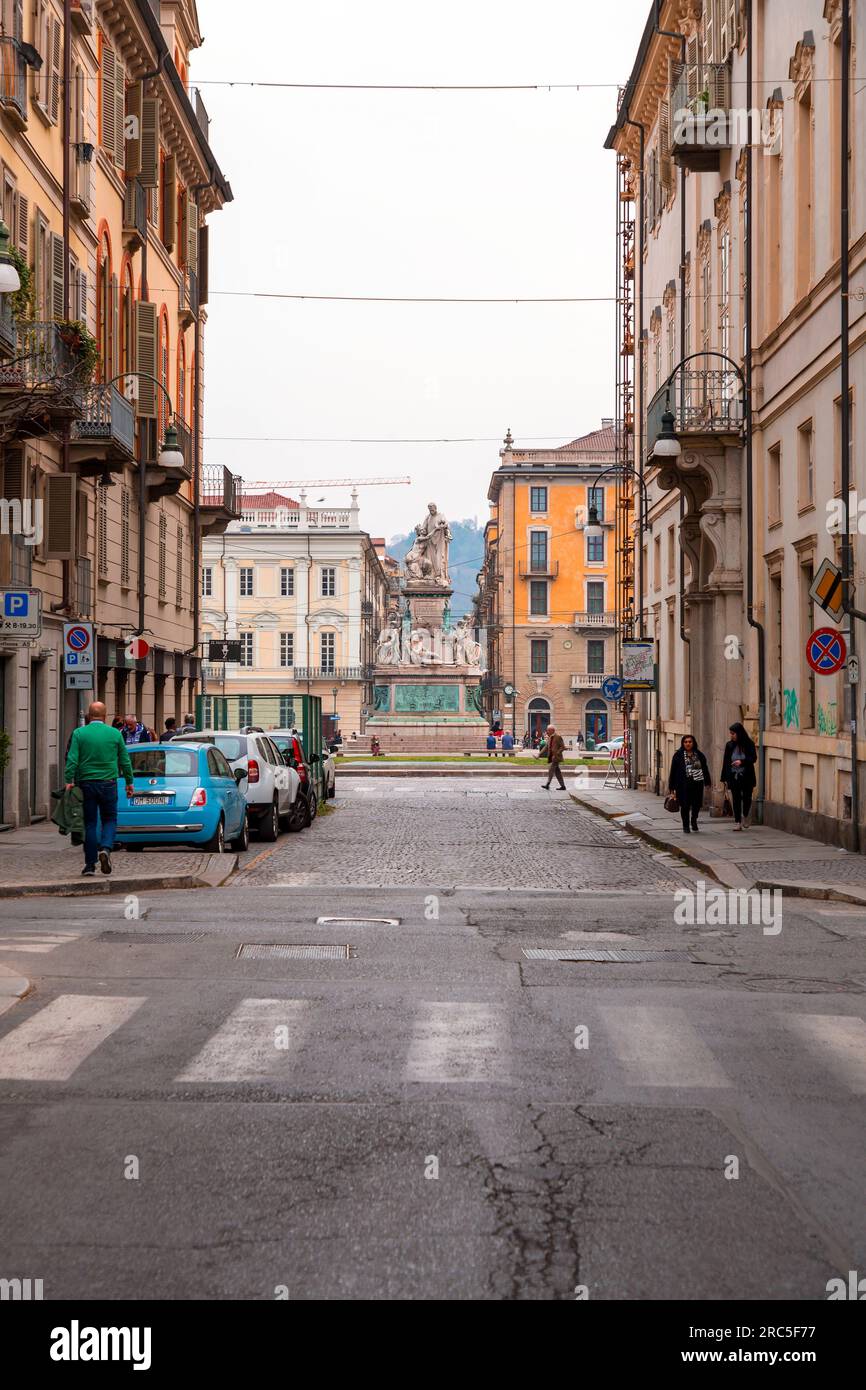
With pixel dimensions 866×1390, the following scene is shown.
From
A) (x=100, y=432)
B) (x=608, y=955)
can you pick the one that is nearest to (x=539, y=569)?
(x=100, y=432)

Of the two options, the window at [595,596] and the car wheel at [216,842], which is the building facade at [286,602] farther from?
the car wheel at [216,842]

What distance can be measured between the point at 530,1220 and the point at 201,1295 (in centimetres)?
124

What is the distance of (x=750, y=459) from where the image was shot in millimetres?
30047

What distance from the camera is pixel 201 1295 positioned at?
16.2 ft

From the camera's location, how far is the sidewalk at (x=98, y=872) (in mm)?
17547

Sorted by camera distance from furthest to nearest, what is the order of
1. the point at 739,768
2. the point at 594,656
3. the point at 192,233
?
the point at 594,656 → the point at 192,233 → the point at 739,768

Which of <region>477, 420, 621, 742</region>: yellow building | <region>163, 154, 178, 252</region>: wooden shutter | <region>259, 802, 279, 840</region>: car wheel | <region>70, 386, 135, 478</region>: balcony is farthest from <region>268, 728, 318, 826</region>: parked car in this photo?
<region>477, 420, 621, 742</region>: yellow building

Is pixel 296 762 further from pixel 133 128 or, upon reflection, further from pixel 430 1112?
pixel 430 1112

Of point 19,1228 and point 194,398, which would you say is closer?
point 19,1228

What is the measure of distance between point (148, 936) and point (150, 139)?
2887 centimetres

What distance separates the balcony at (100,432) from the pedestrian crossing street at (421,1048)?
21343mm

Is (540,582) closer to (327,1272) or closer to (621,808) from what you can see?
(621,808)

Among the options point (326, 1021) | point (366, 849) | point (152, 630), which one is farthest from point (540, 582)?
point (326, 1021)

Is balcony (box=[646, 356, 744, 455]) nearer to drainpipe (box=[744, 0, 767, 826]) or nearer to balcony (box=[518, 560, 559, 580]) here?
drainpipe (box=[744, 0, 767, 826])
